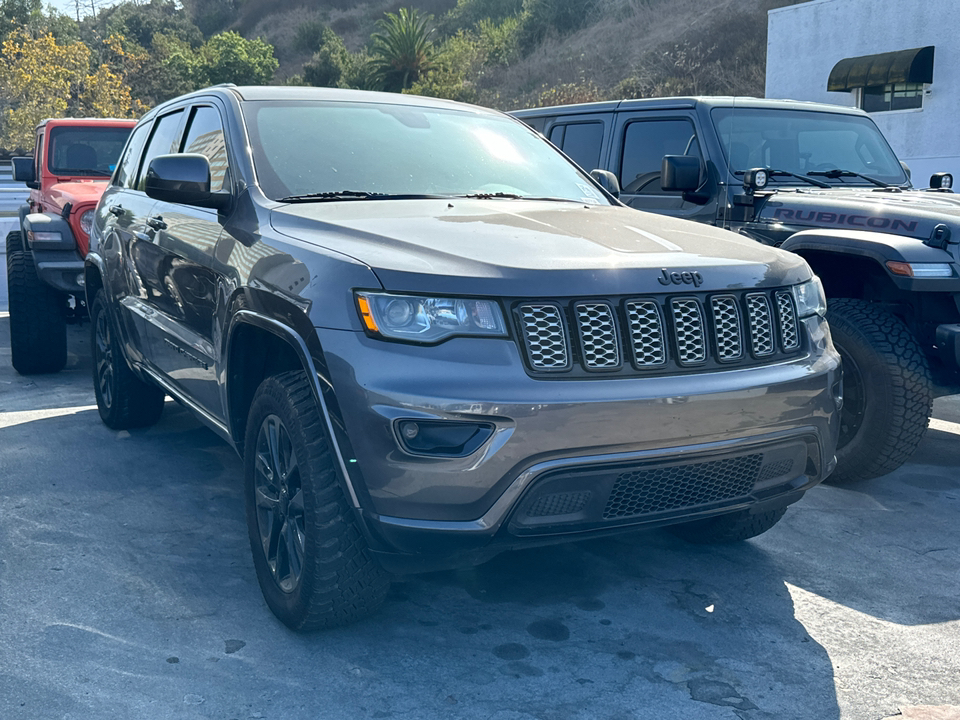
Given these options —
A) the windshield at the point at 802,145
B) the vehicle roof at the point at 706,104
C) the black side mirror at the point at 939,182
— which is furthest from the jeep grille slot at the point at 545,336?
the black side mirror at the point at 939,182

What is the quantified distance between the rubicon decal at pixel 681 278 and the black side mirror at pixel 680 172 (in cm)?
270

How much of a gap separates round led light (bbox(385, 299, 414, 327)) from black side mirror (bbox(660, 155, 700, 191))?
3171 mm

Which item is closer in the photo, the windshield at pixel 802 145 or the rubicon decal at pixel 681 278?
the rubicon decal at pixel 681 278

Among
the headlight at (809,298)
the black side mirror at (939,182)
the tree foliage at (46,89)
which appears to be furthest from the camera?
the tree foliage at (46,89)

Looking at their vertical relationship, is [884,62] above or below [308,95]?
above

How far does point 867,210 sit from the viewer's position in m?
4.93

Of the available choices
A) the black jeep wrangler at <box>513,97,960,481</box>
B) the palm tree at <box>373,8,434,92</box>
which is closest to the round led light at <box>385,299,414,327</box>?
the black jeep wrangler at <box>513,97,960,481</box>

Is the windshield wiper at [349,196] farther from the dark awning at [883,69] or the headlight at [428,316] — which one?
the dark awning at [883,69]

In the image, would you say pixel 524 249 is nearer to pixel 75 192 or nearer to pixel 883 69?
pixel 75 192

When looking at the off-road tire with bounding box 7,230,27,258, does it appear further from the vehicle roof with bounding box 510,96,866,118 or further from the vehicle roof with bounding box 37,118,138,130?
the vehicle roof with bounding box 510,96,866,118

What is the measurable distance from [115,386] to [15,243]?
122 inches

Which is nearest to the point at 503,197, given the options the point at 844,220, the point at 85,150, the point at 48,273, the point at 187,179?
the point at 187,179

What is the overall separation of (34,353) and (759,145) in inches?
200

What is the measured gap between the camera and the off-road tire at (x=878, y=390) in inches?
182
